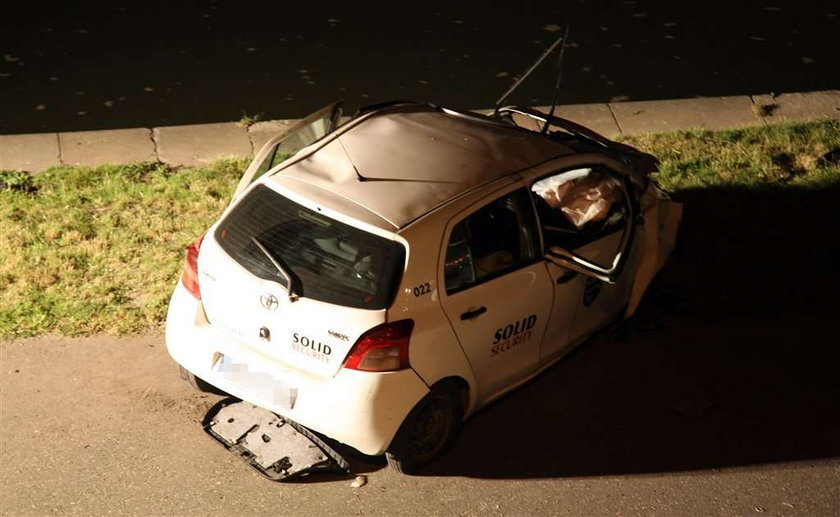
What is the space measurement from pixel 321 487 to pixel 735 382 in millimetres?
2828

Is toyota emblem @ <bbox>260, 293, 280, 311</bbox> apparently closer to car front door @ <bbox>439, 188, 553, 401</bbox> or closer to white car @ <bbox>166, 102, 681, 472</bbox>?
white car @ <bbox>166, 102, 681, 472</bbox>

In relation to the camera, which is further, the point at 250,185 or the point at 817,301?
the point at 817,301

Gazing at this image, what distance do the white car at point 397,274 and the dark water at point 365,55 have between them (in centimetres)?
423

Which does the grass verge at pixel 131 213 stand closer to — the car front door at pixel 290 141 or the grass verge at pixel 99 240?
the grass verge at pixel 99 240

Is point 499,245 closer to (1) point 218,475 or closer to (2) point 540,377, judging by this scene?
(2) point 540,377

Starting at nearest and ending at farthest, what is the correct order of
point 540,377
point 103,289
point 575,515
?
point 575,515 < point 540,377 < point 103,289

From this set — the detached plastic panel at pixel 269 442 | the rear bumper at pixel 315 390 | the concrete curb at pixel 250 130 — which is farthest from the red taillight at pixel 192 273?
the concrete curb at pixel 250 130

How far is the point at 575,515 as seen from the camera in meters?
5.84

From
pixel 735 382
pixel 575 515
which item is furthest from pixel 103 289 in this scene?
pixel 735 382

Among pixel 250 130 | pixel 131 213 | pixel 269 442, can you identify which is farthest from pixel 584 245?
pixel 250 130

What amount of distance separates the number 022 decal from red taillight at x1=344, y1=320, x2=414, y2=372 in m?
0.16

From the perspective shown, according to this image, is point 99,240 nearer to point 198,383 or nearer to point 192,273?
point 198,383

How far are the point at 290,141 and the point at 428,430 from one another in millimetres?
2012

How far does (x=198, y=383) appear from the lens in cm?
651
